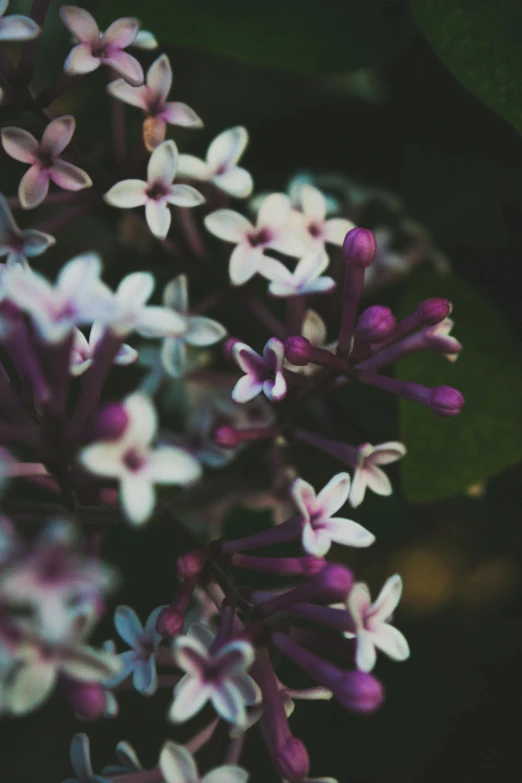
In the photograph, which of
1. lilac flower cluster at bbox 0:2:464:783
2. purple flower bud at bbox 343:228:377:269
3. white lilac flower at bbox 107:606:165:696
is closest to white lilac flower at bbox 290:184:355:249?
lilac flower cluster at bbox 0:2:464:783

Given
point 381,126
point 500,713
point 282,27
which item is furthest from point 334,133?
point 500,713

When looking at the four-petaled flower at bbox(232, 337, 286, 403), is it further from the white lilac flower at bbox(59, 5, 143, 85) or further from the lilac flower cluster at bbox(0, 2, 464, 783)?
the white lilac flower at bbox(59, 5, 143, 85)

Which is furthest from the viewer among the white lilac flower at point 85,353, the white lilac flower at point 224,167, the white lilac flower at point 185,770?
the white lilac flower at point 224,167

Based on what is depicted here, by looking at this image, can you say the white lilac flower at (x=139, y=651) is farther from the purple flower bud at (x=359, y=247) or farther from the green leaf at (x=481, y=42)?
the green leaf at (x=481, y=42)

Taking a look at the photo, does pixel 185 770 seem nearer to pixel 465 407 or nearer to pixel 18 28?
pixel 465 407

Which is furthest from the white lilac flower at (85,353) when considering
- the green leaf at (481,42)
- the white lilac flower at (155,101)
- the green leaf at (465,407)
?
the green leaf at (481,42)

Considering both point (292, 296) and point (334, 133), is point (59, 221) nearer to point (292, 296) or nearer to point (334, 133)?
point (292, 296)
